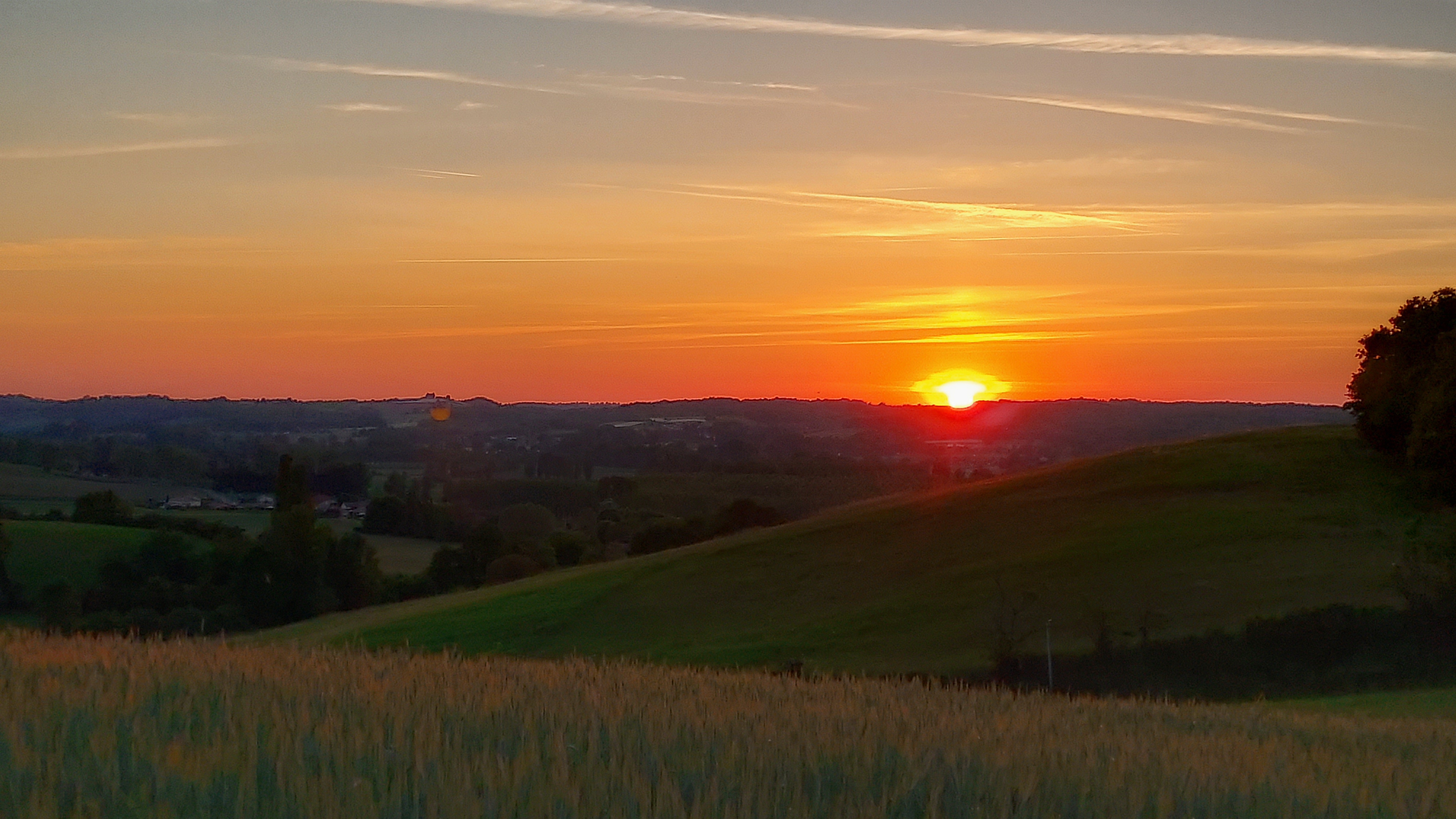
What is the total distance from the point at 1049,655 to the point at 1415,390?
114ft

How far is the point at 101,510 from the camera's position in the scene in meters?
86.2

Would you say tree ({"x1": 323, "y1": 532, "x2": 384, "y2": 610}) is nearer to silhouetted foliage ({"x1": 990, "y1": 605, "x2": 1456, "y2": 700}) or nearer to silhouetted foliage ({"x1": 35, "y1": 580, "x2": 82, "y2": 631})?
silhouetted foliage ({"x1": 35, "y1": 580, "x2": 82, "y2": 631})

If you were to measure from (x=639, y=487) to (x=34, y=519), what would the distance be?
160 ft

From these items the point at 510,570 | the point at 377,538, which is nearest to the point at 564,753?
the point at 510,570

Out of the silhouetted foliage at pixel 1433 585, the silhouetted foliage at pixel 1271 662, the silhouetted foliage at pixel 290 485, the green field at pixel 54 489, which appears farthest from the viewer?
the silhouetted foliage at pixel 290 485

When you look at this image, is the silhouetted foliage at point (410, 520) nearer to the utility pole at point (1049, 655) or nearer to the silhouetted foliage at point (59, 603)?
the silhouetted foliage at point (59, 603)

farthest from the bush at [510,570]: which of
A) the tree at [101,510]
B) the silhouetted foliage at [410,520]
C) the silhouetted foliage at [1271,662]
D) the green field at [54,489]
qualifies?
the silhouetted foliage at [1271,662]

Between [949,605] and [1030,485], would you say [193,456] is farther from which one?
[949,605]

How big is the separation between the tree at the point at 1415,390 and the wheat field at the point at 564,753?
3978 centimetres

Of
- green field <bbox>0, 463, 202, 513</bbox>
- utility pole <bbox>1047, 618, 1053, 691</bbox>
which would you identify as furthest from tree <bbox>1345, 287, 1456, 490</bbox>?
green field <bbox>0, 463, 202, 513</bbox>

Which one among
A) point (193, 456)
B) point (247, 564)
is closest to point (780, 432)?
point (193, 456)

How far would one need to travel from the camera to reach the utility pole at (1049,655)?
25922 mm

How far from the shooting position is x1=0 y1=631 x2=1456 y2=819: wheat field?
16.3ft

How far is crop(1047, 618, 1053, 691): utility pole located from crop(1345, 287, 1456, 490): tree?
17113 mm
